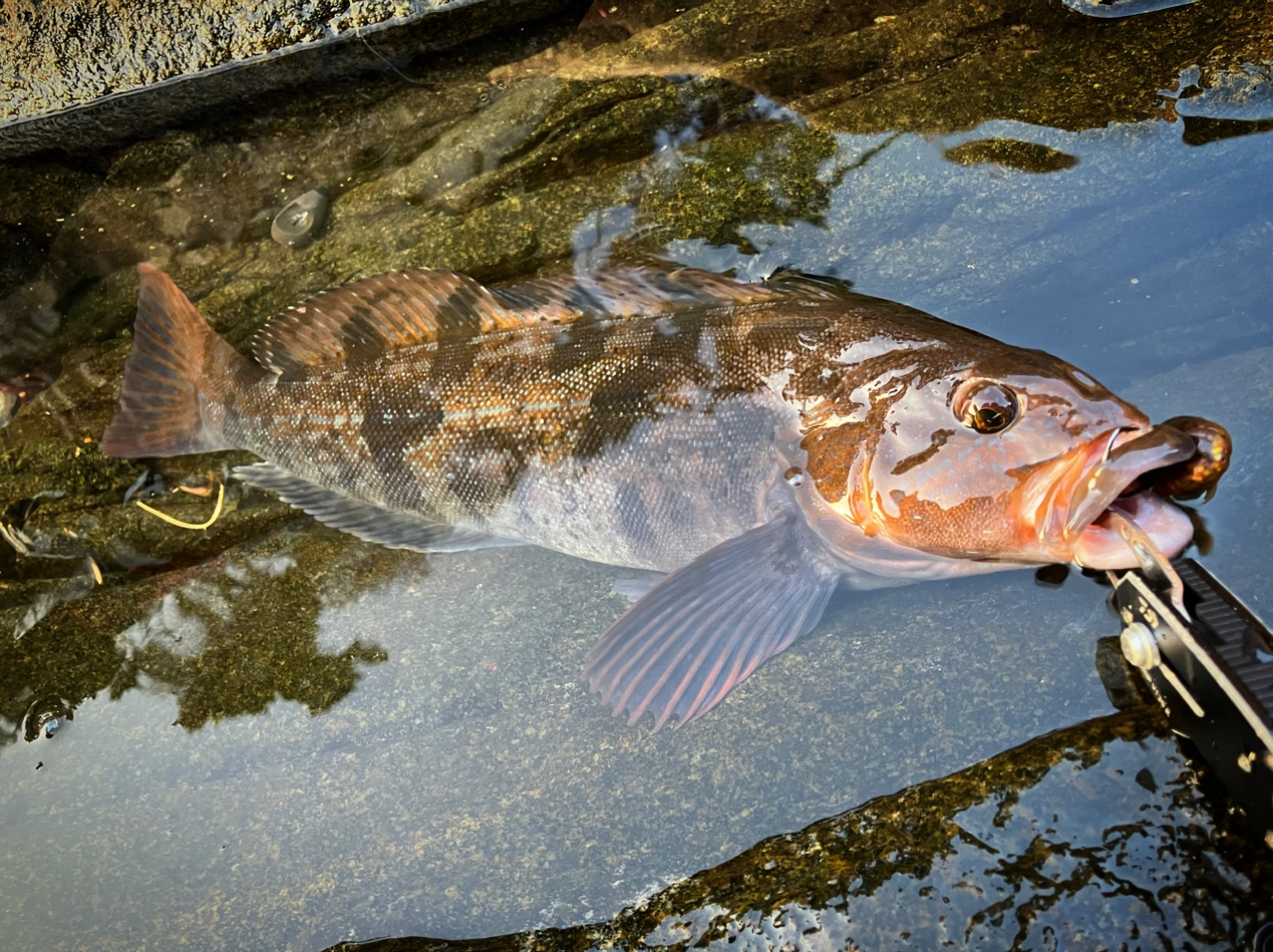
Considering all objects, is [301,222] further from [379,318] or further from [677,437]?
[677,437]

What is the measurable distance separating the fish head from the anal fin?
1.35m

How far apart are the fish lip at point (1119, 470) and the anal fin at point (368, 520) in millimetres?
1886

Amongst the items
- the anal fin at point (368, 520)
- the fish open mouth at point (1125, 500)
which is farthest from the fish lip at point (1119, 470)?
the anal fin at point (368, 520)

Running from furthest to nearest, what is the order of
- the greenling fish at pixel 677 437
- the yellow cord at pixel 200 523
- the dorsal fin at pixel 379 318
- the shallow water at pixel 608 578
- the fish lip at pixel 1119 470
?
the yellow cord at pixel 200 523 < the dorsal fin at pixel 379 318 < the shallow water at pixel 608 578 < the greenling fish at pixel 677 437 < the fish lip at pixel 1119 470

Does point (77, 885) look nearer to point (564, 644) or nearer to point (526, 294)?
point (564, 644)

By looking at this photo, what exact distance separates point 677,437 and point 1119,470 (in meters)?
1.33

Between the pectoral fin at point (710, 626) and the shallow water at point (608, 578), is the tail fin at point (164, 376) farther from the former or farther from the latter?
the pectoral fin at point (710, 626)

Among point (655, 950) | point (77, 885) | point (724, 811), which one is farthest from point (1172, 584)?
point (77, 885)

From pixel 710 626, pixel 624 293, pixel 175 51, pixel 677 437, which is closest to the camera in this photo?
pixel 710 626

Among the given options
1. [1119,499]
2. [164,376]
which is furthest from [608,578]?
[164,376]

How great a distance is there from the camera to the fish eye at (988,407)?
98.6 inches

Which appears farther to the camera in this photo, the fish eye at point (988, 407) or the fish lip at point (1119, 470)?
the fish eye at point (988, 407)

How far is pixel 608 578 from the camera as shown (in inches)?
127

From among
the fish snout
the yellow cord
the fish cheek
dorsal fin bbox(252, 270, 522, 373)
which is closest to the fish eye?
the fish cheek
